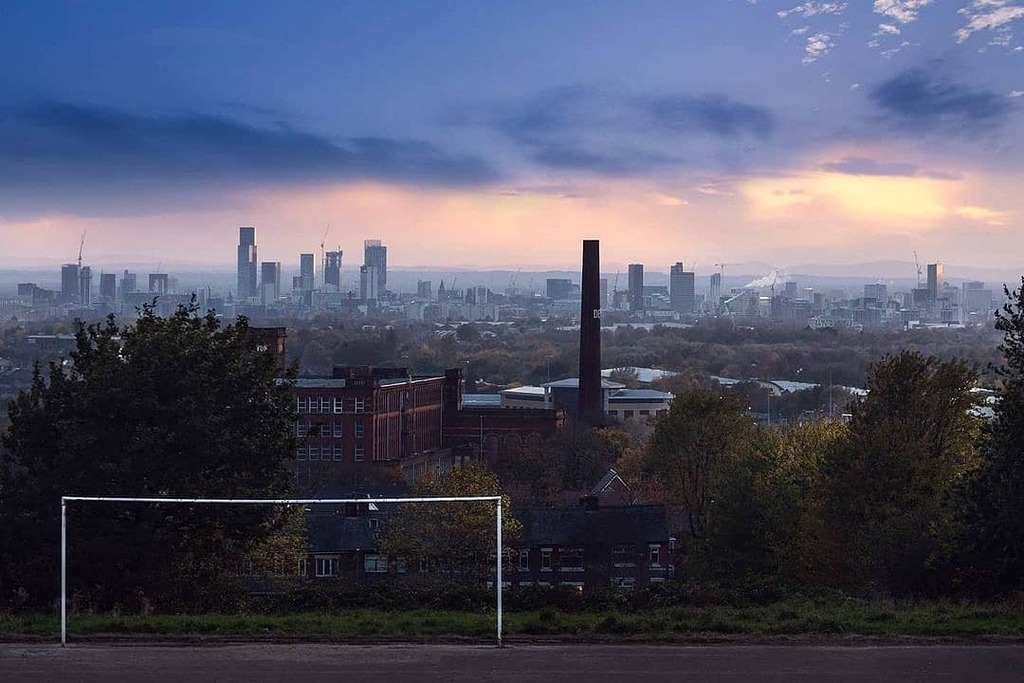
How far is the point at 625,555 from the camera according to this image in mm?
31906

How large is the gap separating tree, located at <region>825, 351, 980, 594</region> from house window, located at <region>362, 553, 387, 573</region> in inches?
352

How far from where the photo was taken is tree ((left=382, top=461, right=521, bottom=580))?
22.6 m

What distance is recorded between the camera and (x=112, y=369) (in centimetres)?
2061

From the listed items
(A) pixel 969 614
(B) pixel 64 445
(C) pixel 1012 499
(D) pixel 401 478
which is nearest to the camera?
(A) pixel 969 614

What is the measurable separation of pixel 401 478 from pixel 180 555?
125 feet

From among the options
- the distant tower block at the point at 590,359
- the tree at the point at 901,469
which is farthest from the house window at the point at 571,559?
the distant tower block at the point at 590,359

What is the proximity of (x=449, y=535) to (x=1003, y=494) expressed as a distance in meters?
11.8

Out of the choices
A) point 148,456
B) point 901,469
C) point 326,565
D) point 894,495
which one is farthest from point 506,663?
point 901,469

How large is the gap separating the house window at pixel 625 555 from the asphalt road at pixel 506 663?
61.5 ft

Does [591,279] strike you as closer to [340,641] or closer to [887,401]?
[887,401]

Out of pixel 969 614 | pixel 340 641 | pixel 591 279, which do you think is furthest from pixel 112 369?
pixel 591 279

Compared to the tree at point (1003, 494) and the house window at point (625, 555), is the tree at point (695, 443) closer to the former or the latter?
the house window at point (625, 555)

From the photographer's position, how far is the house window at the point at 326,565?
24.7m

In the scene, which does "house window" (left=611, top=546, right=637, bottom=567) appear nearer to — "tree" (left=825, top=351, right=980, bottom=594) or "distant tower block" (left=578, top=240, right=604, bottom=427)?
"tree" (left=825, top=351, right=980, bottom=594)
